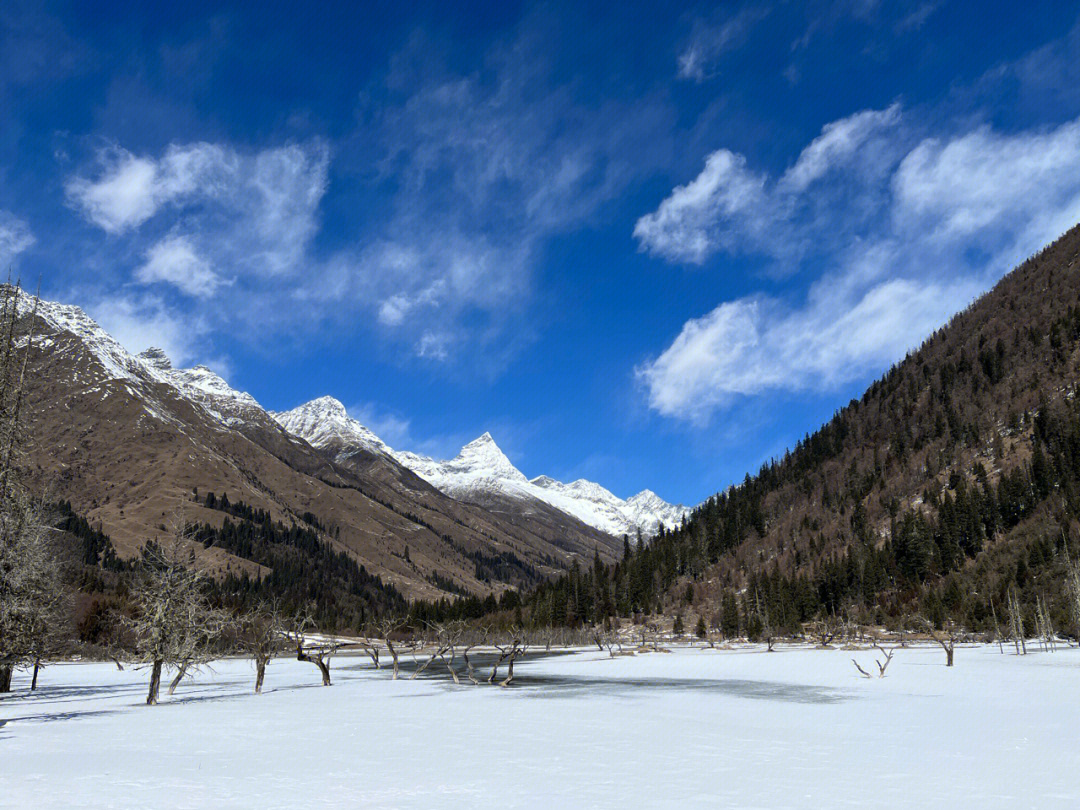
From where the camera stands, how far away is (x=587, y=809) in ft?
50.3

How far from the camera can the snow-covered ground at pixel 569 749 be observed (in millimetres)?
16797

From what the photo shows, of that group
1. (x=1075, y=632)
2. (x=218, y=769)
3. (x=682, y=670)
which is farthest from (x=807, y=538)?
(x=218, y=769)

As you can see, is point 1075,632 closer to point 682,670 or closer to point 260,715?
point 682,670

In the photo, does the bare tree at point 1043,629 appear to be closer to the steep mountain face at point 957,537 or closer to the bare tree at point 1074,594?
the steep mountain face at point 957,537

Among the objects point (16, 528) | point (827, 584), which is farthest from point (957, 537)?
point (16, 528)

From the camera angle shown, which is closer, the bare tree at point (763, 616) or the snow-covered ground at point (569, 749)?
the snow-covered ground at point (569, 749)

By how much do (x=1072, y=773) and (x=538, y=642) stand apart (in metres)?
168

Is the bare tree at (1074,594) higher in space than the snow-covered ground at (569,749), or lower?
higher

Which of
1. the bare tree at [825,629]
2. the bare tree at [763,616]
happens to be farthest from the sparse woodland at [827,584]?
the bare tree at [763,616]

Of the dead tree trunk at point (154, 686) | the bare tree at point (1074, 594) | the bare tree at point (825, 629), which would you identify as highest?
the bare tree at point (1074, 594)

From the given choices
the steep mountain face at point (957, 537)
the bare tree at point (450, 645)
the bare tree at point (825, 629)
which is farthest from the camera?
the steep mountain face at point (957, 537)

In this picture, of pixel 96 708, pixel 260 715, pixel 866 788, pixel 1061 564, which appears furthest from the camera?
pixel 1061 564

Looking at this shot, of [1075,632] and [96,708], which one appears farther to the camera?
[1075,632]

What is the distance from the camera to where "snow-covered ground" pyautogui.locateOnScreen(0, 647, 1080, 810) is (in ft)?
55.1
